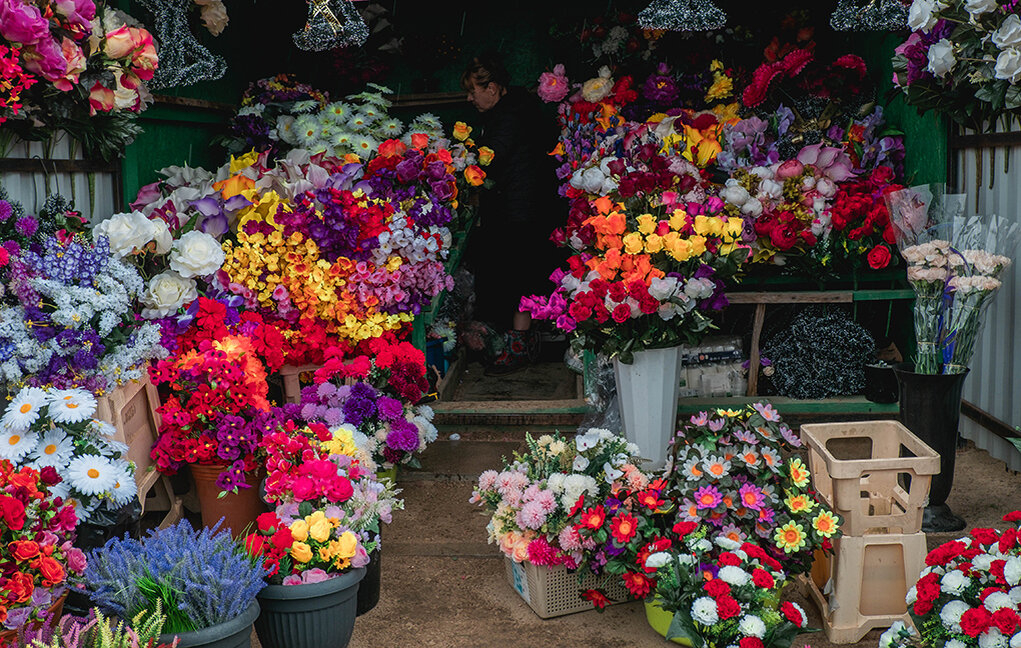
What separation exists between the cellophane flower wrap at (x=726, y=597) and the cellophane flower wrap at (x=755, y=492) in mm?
158

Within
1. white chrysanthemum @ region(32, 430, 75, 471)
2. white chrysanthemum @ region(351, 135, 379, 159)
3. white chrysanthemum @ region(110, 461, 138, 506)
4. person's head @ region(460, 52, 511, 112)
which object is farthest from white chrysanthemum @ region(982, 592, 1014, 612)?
person's head @ region(460, 52, 511, 112)

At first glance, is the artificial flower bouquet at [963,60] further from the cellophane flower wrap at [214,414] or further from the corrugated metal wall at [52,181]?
the corrugated metal wall at [52,181]

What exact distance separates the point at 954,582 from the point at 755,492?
2.61ft

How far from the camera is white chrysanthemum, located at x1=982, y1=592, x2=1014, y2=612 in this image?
2.46 m

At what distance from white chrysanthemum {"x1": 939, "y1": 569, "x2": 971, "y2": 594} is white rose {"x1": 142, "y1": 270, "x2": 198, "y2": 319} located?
299cm

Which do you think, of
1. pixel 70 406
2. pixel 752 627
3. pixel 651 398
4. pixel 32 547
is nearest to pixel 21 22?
pixel 70 406

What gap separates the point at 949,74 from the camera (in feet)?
14.3

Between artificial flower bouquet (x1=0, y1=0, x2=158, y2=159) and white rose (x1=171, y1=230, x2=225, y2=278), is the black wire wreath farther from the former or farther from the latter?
artificial flower bouquet (x1=0, y1=0, x2=158, y2=159)

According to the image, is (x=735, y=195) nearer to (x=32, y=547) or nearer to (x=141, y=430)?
(x=141, y=430)

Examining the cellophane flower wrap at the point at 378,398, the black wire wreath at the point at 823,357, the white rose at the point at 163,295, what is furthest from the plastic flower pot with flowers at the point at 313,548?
the black wire wreath at the point at 823,357

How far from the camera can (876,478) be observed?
3.52m

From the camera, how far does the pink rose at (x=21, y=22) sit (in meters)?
3.25

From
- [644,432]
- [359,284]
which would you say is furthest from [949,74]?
[359,284]

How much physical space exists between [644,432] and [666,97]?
234 cm
